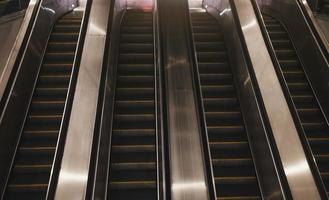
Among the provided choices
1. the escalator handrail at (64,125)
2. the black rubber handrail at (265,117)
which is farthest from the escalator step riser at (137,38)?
the black rubber handrail at (265,117)

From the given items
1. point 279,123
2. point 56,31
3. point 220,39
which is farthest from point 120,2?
point 279,123

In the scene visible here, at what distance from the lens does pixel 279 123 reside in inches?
171

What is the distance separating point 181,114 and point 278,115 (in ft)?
3.74

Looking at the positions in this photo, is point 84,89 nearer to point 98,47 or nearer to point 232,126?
point 98,47

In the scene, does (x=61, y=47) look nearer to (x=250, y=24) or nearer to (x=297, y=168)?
(x=250, y=24)

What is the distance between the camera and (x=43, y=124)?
5285mm

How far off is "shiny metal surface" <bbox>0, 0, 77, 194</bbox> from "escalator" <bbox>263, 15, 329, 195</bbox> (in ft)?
12.6

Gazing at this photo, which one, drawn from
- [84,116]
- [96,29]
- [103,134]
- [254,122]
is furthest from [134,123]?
[254,122]

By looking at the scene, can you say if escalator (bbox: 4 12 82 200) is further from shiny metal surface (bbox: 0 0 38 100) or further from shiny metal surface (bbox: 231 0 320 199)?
shiny metal surface (bbox: 231 0 320 199)

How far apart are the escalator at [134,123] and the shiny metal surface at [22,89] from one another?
4.09ft

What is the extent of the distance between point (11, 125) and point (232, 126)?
2.93 meters

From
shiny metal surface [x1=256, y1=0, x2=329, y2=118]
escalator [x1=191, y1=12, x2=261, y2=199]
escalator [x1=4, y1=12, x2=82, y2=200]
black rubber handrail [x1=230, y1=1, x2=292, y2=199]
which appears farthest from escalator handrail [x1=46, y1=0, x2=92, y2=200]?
shiny metal surface [x1=256, y1=0, x2=329, y2=118]

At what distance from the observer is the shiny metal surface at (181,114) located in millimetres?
3764

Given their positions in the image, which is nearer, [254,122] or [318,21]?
[254,122]
